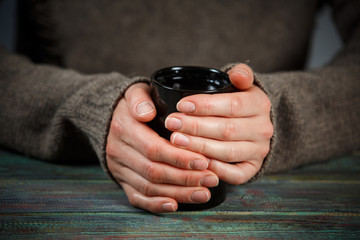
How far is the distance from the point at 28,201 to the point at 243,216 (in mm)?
401

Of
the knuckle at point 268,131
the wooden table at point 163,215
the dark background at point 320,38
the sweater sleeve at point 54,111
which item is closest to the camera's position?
the wooden table at point 163,215

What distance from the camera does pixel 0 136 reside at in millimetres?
875

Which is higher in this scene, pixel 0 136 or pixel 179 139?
pixel 179 139

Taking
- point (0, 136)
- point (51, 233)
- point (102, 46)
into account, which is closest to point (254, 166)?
point (51, 233)

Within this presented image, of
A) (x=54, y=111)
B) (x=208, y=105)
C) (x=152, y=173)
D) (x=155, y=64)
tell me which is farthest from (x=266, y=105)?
(x=155, y=64)

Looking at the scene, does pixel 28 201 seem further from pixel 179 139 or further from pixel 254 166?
pixel 254 166

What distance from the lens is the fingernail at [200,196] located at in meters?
0.59

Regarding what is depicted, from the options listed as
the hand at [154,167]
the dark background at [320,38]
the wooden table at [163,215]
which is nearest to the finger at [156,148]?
the hand at [154,167]

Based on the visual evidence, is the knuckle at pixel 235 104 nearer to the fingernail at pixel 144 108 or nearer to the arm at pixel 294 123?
the arm at pixel 294 123

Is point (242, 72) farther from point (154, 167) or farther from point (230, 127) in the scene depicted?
point (154, 167)

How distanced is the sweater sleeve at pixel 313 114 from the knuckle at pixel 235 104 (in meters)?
0.13

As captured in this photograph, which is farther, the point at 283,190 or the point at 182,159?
the point at 283,190

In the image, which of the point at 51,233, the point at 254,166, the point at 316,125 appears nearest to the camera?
the point at 51,233

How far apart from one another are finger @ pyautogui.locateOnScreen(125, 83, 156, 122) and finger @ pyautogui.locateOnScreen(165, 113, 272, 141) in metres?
0.05
